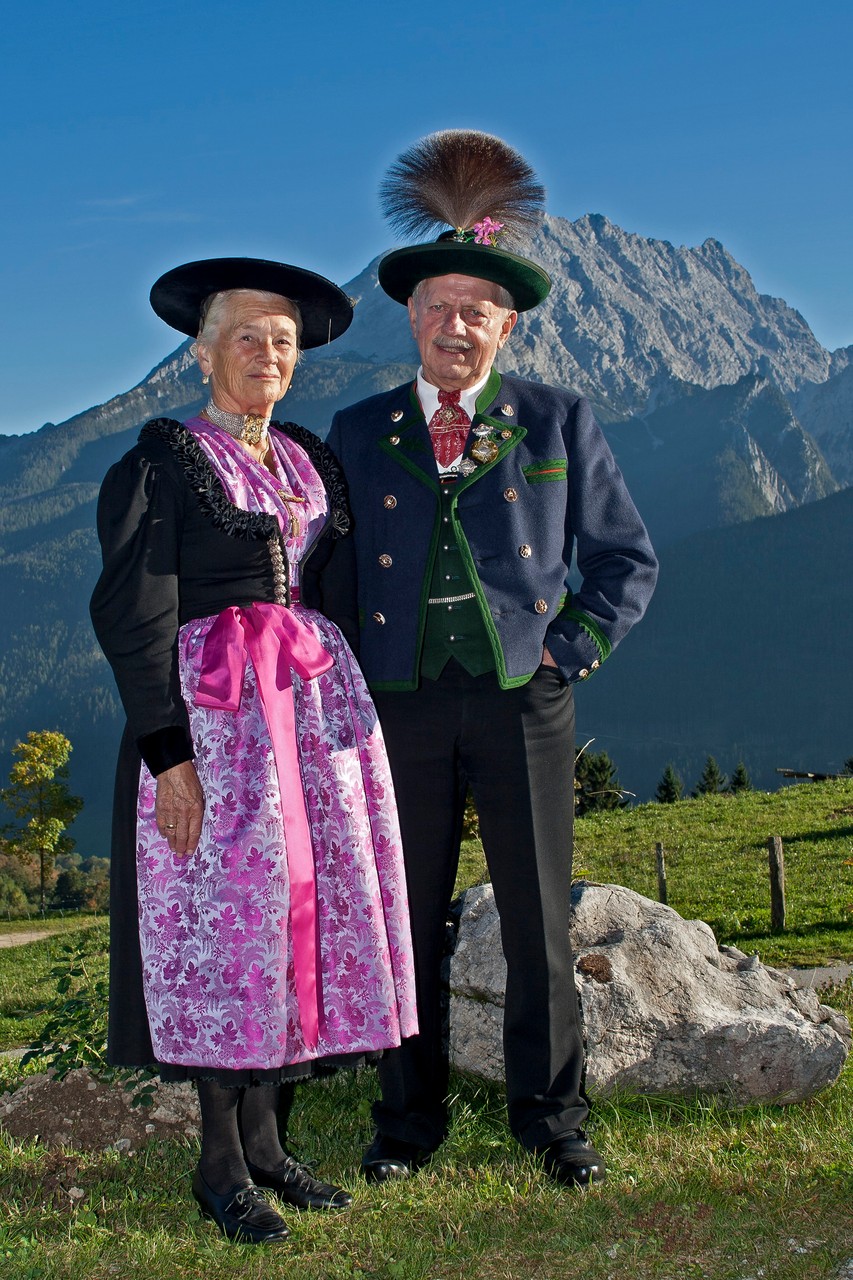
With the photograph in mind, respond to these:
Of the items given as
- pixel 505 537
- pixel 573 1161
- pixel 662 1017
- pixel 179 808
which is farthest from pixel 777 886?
pixel 179 808

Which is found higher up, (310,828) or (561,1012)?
(310,828)

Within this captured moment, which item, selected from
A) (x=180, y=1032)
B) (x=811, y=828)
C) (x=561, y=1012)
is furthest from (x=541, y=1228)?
(x=811, y=828)

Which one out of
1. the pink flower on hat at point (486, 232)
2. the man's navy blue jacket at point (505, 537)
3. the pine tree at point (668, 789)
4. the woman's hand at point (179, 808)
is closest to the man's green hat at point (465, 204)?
the pink flower on hat at point (486, 232)

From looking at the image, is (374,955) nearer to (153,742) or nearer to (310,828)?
(310,828)

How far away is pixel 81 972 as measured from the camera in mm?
5238

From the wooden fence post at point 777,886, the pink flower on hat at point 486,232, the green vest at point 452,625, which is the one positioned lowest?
the wooden fence post at point 777,886

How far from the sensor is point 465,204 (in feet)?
13.8

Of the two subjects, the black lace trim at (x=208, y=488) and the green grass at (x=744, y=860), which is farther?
the green grass at (x=744, y=860)

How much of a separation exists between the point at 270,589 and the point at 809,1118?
2.96 m

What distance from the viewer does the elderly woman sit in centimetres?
346

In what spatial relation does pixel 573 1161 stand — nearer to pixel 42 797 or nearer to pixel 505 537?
pixel 505 537

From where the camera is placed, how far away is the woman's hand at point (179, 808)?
3.45 m

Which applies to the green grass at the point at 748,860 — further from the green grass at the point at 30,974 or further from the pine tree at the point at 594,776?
the pine tree at the point at 594,776

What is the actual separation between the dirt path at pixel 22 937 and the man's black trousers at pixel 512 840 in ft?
77.6
